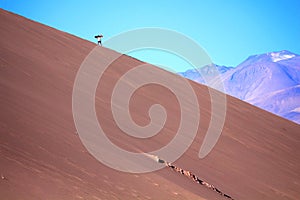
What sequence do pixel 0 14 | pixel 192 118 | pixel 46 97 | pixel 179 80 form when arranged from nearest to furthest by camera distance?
pixel 46 97 < pixel 192 118 < pixel 0 14 < pixel 179 80

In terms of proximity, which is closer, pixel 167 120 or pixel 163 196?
pixel 163 196

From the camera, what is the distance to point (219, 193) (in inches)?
414

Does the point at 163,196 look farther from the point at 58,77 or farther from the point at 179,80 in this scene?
the point at 179,80

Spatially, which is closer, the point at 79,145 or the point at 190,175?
the point at 79,145

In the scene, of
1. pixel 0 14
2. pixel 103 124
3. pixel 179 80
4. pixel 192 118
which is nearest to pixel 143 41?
pixel 103 124

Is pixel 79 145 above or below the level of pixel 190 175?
below

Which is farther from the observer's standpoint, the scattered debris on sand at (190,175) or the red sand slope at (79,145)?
the scattered debris on sand at (190,175)

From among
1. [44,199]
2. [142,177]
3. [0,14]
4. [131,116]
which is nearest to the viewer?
[44,199]

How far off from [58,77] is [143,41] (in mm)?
3929

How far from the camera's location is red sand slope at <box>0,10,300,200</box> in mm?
7258

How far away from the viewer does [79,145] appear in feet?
30.6

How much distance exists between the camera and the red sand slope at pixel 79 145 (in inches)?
286

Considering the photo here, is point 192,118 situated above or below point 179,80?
below

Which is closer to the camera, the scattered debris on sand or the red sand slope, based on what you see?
the red sand slope
